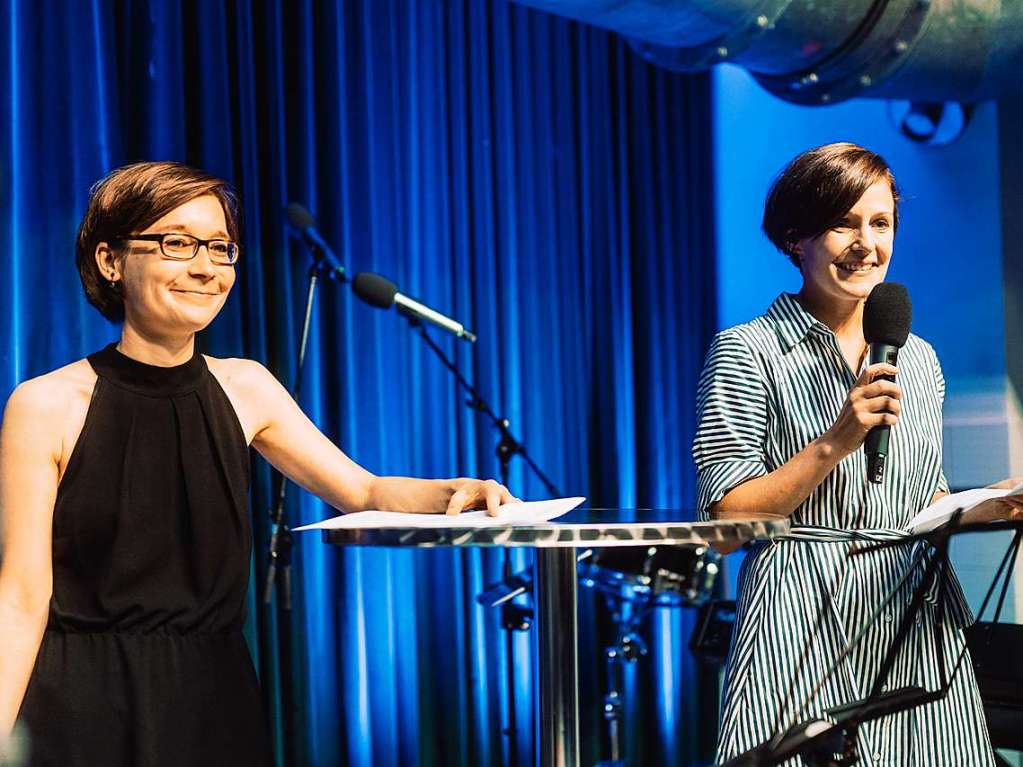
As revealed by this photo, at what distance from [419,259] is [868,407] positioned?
3224 millimetres

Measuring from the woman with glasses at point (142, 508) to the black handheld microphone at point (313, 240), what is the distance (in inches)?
70.2

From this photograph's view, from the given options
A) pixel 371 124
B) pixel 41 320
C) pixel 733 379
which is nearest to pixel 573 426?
pixel 371 124

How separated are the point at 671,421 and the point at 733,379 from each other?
3.64 meters

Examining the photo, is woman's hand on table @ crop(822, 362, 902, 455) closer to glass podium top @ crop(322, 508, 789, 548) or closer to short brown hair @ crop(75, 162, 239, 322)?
glass podium top @ crop(322, 508, 789, 548)

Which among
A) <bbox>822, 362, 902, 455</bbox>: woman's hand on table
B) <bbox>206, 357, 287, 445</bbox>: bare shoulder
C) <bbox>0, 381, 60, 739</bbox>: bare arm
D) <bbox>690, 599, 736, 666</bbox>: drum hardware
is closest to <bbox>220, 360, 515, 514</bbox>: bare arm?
<bbox>206, 357, 287, 445</bbox>: bare shoulder

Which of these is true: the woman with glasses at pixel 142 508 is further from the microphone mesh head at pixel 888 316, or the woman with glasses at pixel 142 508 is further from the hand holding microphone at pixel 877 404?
the microphone mesh head at pixel 888 316

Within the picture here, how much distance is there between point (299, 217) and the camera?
384 centimetres

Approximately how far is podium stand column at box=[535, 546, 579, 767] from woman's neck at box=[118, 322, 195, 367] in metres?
0.66

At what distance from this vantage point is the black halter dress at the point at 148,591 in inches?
66.7

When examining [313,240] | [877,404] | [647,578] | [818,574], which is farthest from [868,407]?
[647,578]

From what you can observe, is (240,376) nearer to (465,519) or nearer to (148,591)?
(148,591)

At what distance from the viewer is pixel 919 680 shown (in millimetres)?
1900

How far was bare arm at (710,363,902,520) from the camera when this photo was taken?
1736 mm

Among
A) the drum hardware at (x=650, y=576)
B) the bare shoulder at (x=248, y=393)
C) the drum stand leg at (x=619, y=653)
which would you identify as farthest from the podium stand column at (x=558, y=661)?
the drum stand leg at (x=619, y=653)
